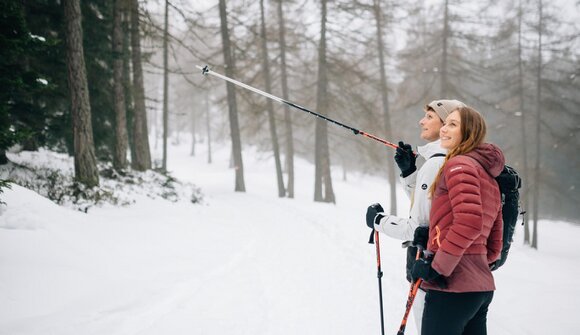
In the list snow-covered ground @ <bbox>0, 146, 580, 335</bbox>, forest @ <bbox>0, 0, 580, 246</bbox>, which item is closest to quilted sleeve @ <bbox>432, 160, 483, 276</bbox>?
snow-covered ground @ <bbox>0, 146, 580, 335</bbox>

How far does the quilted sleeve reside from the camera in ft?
6.32

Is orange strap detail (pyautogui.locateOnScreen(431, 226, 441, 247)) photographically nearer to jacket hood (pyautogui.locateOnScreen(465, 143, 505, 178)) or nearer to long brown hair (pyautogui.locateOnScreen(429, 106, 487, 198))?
long brown hair (pyautogui.locateOnScreen(429, 106, 487, 198))

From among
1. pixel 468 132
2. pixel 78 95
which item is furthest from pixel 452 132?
pixel 78 95

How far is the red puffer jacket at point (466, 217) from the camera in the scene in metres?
1.94

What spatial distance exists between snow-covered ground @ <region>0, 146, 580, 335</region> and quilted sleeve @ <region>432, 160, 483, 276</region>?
8.14ft

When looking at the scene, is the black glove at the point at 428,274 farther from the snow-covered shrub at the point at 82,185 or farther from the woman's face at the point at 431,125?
the snow-covered shrub at the point at 82,185

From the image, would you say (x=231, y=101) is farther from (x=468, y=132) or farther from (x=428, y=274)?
(x=428, y=274)

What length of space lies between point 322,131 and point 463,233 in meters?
14.1

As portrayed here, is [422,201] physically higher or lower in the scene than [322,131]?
lower

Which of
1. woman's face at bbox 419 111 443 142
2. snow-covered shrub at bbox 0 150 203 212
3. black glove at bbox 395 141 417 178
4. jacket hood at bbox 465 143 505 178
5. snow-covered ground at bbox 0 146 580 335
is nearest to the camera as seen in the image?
jacket hood at bbox 465 143 505 178

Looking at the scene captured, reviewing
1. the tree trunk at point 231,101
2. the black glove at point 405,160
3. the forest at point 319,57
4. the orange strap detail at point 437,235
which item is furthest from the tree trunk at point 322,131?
the orange strap detail at point 437,235

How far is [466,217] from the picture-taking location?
75.7 inches

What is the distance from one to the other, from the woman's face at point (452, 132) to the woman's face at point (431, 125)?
34cm

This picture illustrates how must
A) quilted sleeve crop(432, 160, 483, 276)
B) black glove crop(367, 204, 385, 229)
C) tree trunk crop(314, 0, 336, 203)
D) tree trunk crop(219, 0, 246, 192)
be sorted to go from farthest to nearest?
tree trunk crop(219, 0, 246, 192), tree trunk crop(314, 0, 336, 203), black glove crop(367, 204, 385, 229), quilted sleeve crop(432, 160, 483, 276)
